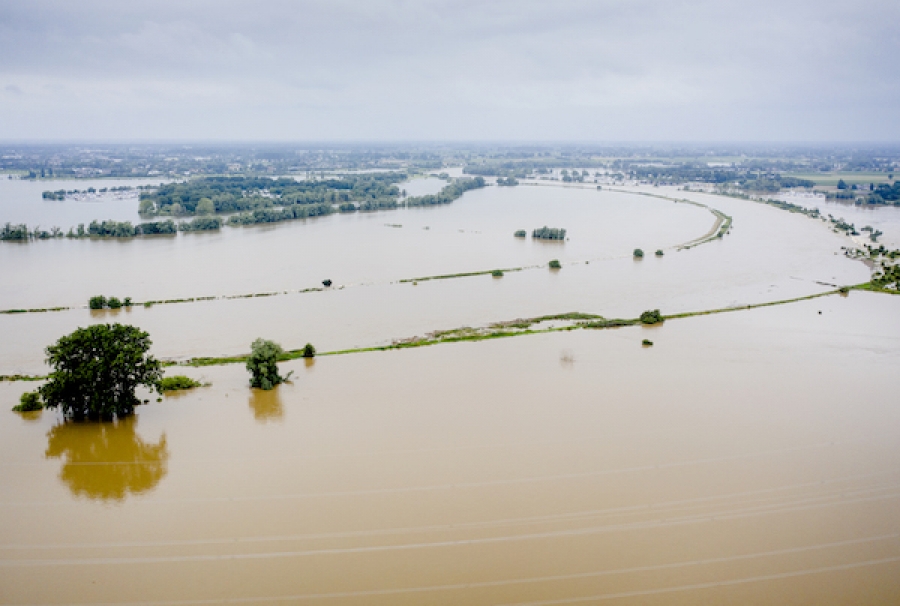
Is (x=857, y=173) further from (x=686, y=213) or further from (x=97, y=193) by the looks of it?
(x=97, y=193)

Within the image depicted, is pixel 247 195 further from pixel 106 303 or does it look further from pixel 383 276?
pixel 106 303

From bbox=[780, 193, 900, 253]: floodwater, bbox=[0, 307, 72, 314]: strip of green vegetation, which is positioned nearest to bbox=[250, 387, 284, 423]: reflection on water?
bbox=[0, 307, 72, 314]: strip of green vegetation

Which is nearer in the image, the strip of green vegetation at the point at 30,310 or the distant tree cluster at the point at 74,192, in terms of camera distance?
the strip of green vegetation at the point at 30,310

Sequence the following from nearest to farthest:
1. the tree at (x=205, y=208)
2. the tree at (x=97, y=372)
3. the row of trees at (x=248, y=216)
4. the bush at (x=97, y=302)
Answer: the tree at (x=97, y=372), the bush at (x=97, y=302), the row of trees at (x=248, y=216), the tree at (x=205, y=208)

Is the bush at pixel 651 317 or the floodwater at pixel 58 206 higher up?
the floodwater at pixel 58 206

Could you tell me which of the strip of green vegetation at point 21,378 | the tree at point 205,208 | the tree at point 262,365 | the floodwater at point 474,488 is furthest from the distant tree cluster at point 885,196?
the strip of green vegetation at point 21,378

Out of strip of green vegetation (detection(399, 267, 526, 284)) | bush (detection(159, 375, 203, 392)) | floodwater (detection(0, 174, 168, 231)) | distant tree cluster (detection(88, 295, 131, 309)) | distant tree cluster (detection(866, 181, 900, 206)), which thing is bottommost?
bush (detection(159, 375, 203, 392))

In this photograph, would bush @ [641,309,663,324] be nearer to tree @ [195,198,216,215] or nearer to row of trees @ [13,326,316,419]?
row of trees @ [13,326,316,419]

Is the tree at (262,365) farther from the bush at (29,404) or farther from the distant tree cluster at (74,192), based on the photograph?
the distant tree cluster at (74,192)
